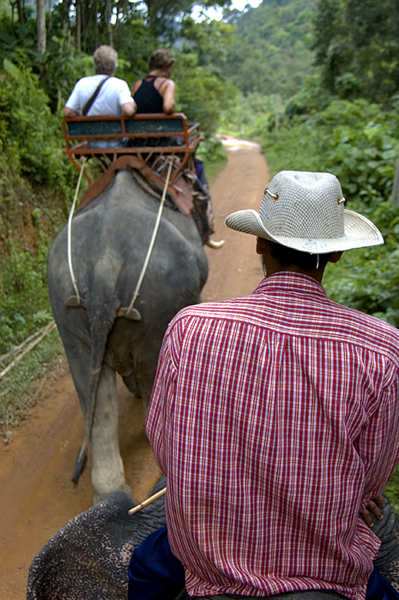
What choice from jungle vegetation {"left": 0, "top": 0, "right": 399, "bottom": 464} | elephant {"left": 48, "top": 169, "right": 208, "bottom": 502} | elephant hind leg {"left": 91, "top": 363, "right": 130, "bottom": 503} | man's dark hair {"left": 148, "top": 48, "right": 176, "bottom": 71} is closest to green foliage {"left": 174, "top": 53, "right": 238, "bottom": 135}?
jungle vegetation {"left": 0, "top": 0, "right": 399, "bottom": 464}

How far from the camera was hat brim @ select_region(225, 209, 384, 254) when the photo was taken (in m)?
1.40

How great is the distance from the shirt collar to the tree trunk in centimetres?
771

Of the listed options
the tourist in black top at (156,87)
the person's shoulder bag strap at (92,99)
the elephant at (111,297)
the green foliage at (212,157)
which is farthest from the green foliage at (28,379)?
the green foliage at (212,157)

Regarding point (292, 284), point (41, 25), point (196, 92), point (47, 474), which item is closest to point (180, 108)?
point (196, 92)

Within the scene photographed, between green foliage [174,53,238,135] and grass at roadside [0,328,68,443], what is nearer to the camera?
grass at roadside [0,328,68,443]

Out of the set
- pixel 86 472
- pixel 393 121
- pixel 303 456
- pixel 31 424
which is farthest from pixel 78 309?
pixel 393 121

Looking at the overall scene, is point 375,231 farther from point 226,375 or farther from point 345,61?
point 345,61

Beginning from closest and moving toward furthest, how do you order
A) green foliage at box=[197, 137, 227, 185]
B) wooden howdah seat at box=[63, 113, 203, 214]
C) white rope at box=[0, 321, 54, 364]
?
wooden howdah seat at box=[63, 113, 203, 214] → white rope at box=[0, 321, 54, 364] → green foliage at box=[197, 137, 227, 185]

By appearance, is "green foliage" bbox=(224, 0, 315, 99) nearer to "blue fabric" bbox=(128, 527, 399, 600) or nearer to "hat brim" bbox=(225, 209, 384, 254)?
"hat brim" bbox=(225, 209, 384, 254)

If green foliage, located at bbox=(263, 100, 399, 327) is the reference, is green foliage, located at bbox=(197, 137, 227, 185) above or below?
below

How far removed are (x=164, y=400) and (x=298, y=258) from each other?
20.7 inches

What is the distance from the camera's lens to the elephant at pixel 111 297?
9.91 ft

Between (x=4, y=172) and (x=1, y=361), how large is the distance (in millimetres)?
2477

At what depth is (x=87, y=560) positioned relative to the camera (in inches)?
77.1
